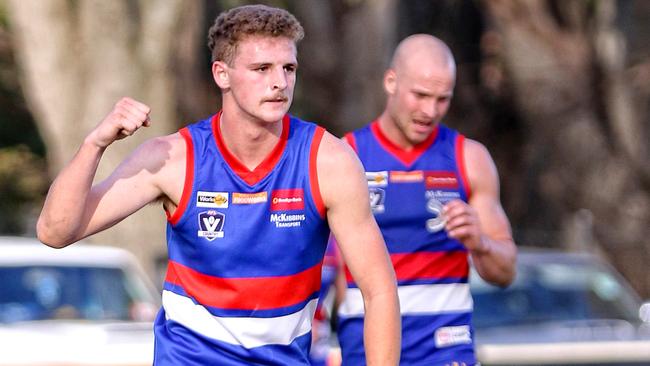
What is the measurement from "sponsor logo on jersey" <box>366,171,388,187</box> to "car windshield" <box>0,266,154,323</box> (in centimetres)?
457

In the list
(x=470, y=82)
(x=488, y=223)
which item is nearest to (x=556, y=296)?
(x=488, y=223)

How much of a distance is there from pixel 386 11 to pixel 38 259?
8.77m

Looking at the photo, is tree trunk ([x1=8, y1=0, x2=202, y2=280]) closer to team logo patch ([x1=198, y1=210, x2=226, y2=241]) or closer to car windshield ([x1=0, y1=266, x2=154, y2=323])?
car windshield ([x1=0, y1=266, x2=154, y2=323])

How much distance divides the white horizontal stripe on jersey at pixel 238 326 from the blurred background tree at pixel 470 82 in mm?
10636

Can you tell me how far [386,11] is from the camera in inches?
789

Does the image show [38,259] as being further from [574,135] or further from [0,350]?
[574,135]

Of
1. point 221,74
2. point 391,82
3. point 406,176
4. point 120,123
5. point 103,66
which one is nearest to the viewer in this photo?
point 120,123

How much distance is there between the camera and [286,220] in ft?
19.0

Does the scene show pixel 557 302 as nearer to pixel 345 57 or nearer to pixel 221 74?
pixel 221 74

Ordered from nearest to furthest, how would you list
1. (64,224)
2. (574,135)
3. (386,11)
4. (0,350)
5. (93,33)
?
(64,224), (0,350), (93,33), (386,11), (574,135)

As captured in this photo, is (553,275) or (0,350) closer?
(0,350)

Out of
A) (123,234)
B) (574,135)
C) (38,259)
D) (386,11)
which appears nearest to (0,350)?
(38,259)

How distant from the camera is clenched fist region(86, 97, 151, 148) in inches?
217

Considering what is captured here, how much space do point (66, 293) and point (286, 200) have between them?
6547mm
